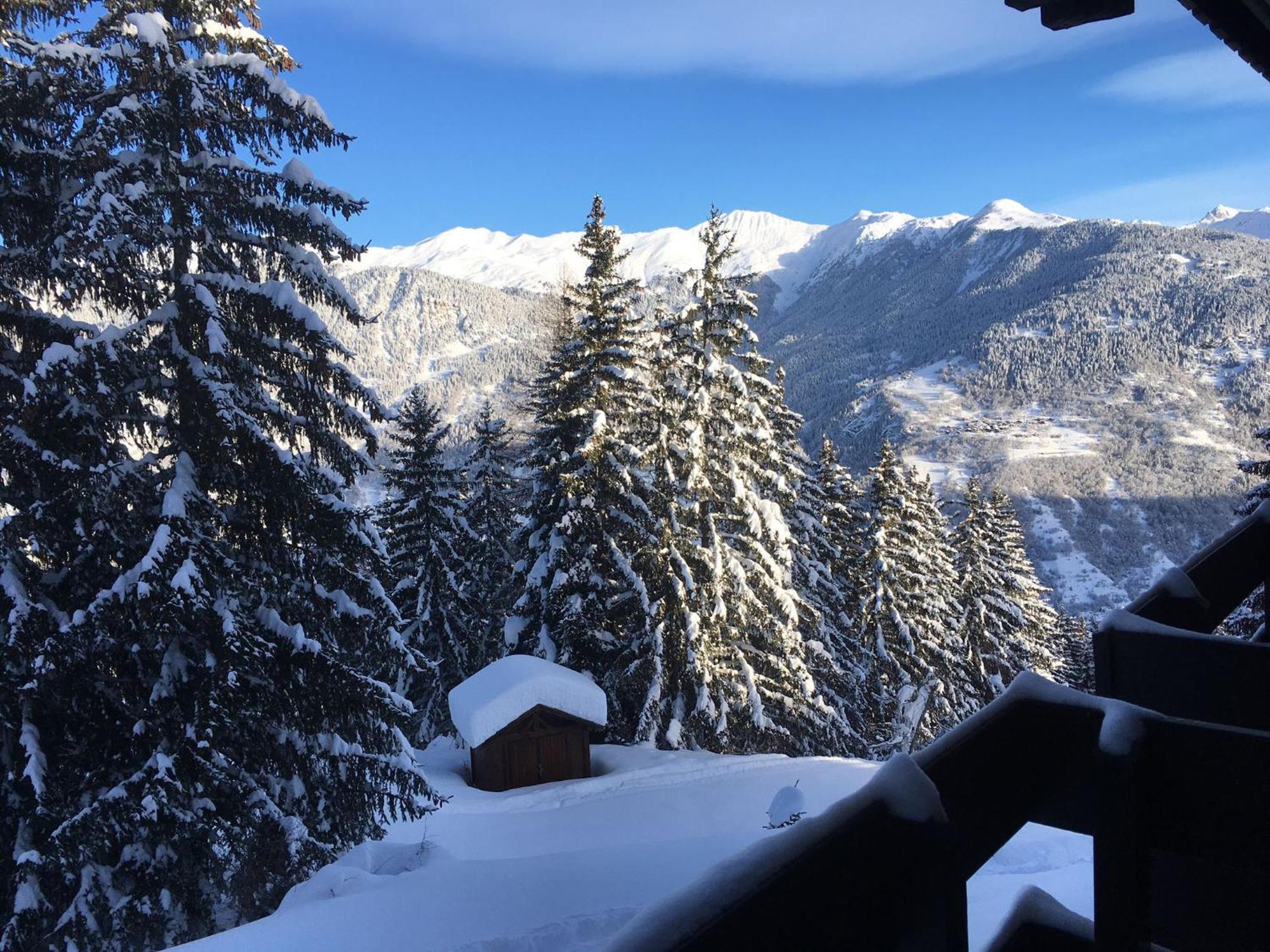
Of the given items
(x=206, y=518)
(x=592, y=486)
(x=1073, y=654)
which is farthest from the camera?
(x=1073, y=654)

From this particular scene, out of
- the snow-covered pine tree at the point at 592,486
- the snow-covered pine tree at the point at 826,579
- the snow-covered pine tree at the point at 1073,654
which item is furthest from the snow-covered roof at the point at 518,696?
the snow-covered pine tree at the point at 1073,654

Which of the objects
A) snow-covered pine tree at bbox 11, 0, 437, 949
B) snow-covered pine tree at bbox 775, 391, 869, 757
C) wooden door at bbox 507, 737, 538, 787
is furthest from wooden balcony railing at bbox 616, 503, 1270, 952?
snow-covered pine tree at bbox 775, 391, 869, 757

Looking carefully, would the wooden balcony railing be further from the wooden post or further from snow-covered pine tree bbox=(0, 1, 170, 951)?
snow-covered pine tree bbox=(0, 1, 170, 951)

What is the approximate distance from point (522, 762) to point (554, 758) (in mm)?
768

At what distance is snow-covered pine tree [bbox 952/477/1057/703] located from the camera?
97.5 ft

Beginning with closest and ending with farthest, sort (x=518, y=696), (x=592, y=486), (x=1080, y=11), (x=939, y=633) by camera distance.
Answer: (x=1080, y=11), (x=518, y=696), (x=592, y=486), (x=939, y=633)

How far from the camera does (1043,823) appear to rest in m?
1.13

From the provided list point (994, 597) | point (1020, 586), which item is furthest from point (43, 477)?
point (1020, 586)

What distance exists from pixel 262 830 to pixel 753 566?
1322 cm

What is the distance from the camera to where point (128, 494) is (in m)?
8.46


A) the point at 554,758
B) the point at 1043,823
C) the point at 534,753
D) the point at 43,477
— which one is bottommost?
the point at 554,758

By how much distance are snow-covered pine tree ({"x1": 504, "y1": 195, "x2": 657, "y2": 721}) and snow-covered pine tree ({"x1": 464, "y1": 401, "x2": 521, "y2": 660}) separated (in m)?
5.89

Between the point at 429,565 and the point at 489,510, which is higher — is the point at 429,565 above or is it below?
below

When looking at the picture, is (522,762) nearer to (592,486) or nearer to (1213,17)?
(592,486)
